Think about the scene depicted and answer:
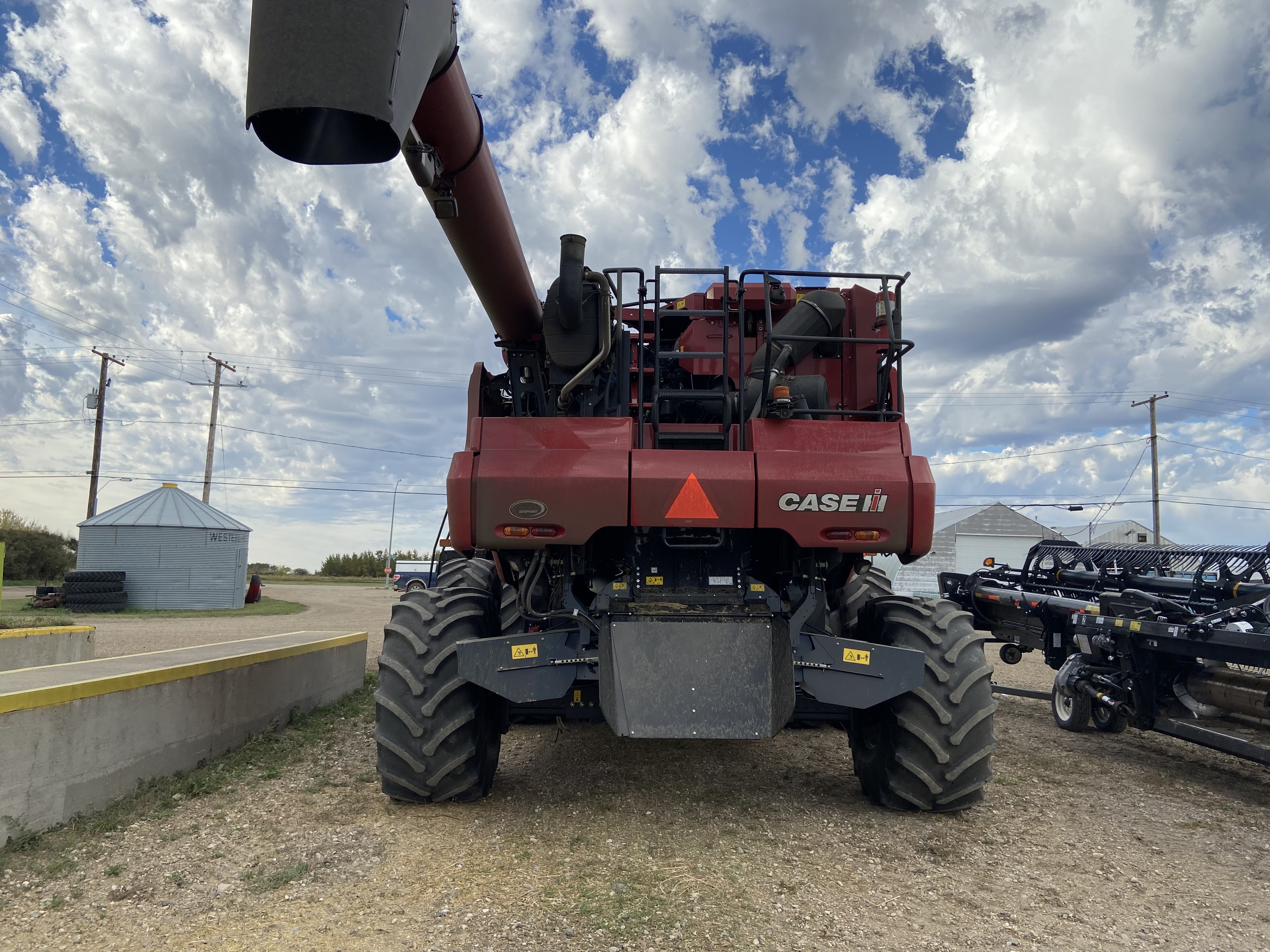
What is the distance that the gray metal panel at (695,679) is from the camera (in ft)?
13.9

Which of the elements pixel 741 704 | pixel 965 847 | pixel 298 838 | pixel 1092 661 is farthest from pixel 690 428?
pixel 1092 661

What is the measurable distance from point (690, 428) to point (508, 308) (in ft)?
4.16

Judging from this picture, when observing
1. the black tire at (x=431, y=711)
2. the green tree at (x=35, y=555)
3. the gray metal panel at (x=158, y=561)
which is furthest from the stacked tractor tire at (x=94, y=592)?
the black tire at (x=431, y=711)

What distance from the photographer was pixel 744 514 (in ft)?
14.6

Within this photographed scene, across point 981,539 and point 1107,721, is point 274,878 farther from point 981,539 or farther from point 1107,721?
point 981,539

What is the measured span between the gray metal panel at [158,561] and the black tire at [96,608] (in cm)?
93

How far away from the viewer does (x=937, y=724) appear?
4.55m

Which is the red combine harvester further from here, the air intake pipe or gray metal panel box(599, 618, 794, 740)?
the air intake pipe

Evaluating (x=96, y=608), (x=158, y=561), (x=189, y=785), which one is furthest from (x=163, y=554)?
(x=189, y=785)

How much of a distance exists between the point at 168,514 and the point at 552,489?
25103mm

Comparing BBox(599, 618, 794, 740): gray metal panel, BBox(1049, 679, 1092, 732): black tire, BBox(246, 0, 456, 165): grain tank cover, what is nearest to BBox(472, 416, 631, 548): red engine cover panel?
BBox(599, 618, 794, 740): gray metal panel

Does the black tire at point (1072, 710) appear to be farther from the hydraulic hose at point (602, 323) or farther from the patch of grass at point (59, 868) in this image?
the patch of grass at point (59, 868)

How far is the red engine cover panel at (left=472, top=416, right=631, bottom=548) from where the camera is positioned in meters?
4.47

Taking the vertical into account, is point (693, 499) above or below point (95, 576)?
above
